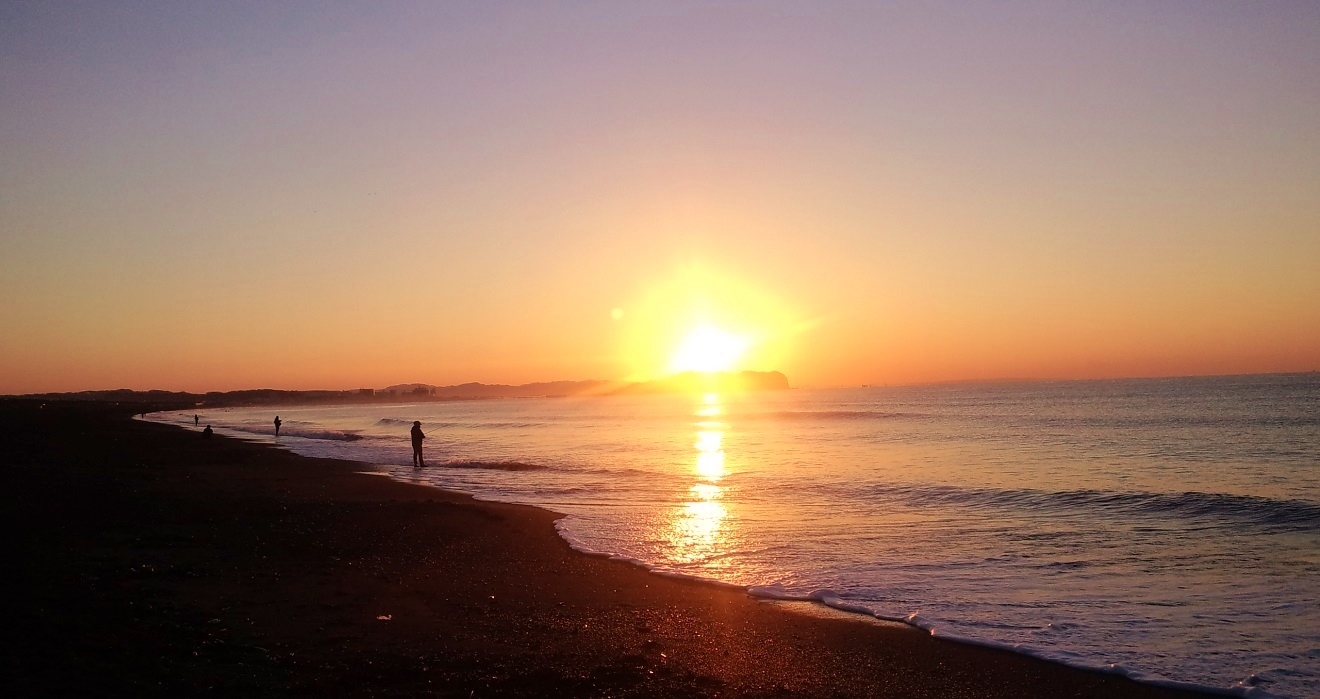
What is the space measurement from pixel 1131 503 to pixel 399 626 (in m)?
19.3

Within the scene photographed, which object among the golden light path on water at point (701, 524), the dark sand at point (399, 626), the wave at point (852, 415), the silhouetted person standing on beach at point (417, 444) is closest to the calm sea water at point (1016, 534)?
the golden light path on water at point (701, 524)

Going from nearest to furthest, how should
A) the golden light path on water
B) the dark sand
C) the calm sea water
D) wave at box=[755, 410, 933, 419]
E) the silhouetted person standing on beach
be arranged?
the dark sand, the calm sea water, the golden light path on water, the silhouetted person standing on beach, wave at box=[755, 410, 933, 419]

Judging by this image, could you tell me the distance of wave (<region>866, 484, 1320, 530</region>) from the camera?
715 inches

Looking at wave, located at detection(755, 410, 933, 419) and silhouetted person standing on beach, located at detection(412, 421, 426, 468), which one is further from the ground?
silhouetted person standing on beach, located at detection(412, 421, 426, 468)

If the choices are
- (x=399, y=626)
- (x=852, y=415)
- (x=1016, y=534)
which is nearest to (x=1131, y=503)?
(x=1016, y=534)

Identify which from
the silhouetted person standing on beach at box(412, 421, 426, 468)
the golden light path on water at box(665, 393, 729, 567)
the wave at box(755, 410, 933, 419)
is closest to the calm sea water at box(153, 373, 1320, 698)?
the golden light path on water at box(665, 393, 729, 567)

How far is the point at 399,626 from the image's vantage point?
852 centimetres

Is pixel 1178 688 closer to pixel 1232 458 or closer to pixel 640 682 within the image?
pixel 640 682

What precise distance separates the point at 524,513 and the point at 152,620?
1146cm

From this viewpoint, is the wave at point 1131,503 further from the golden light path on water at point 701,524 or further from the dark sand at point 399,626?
the dark sand at point 399,626

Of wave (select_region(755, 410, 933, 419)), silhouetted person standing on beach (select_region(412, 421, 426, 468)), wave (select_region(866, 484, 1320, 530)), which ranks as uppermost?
silhouetted person standing on beach (select_region(412, 421, 426, 468))

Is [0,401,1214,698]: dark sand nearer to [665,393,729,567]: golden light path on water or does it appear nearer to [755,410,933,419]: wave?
[665,393,729,567]: golden light path on water

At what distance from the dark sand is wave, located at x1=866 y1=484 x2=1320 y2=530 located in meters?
12.5

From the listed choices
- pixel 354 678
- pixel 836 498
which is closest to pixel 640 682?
pixel 354 678
